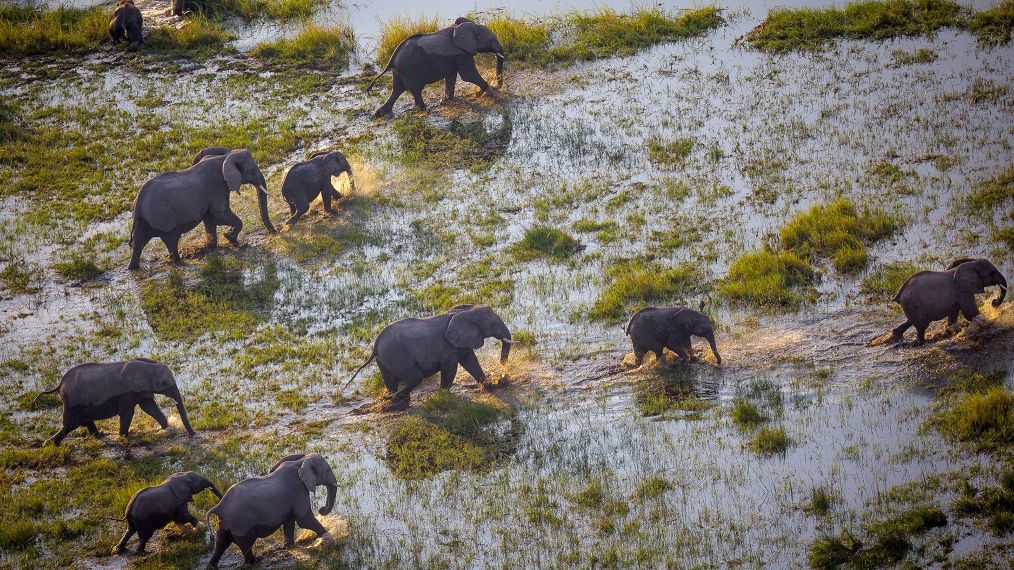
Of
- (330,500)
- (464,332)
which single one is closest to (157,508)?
(330,500)

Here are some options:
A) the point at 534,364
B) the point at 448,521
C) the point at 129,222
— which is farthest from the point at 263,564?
the point at 129,222

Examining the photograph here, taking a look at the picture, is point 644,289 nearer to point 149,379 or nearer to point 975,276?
point 975,276

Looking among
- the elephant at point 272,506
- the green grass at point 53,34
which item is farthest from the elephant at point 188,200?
the green grass at point 53,34

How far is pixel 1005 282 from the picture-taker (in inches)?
563

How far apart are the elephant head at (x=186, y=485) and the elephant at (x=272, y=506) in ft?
1.78

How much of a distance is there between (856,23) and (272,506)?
60.0 ft

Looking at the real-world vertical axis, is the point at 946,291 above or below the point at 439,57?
below

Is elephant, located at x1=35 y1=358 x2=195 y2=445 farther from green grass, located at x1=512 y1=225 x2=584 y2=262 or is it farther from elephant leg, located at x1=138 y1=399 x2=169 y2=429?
green grass, located at x1=512 y1=225 x2=584 y2=262

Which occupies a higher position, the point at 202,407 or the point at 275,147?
the point at 275,147

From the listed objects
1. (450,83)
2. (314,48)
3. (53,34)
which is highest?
(53,34)

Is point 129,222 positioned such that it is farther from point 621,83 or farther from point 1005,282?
point 1005,282

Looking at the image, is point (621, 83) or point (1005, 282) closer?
point (1005, 282)

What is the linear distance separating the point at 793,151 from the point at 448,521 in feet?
35.2

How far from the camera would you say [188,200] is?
19.2 metres
